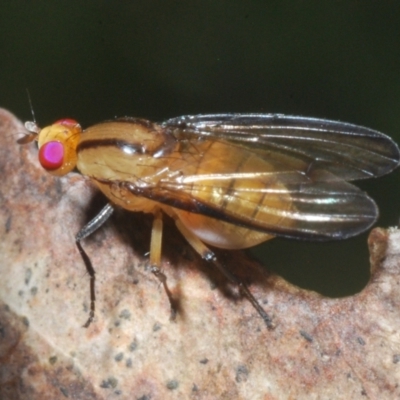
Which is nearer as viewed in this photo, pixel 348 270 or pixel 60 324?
pixel 60 324

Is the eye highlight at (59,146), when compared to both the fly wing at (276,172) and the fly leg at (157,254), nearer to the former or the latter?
the fly wing at (276,172)

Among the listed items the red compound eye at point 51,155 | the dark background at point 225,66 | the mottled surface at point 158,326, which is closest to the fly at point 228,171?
the red compound eye at point 51,155

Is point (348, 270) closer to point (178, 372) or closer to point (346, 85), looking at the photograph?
point (346, 85)

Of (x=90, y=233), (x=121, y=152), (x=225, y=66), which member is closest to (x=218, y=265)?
(x=90, y=233)

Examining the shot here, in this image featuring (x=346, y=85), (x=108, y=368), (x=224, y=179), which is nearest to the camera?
(x=108, y=368)

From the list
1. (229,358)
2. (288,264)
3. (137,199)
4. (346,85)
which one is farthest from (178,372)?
(346,85)

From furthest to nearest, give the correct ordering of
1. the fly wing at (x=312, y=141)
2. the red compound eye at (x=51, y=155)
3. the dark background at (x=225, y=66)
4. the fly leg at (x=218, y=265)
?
the dark background at (x=225, y=66) < the fly wing at (x=312, y=141) < the red compound eye at (x=51, y=155) < the fly leg at (x=218, y=265)

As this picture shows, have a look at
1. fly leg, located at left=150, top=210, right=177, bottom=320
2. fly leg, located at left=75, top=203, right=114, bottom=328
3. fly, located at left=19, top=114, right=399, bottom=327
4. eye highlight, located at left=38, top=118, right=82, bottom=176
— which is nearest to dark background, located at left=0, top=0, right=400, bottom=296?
eye highlight, located at left=38, top=118, right=82, bottom=176

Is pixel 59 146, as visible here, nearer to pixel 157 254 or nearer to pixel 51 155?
pixel 51 155
